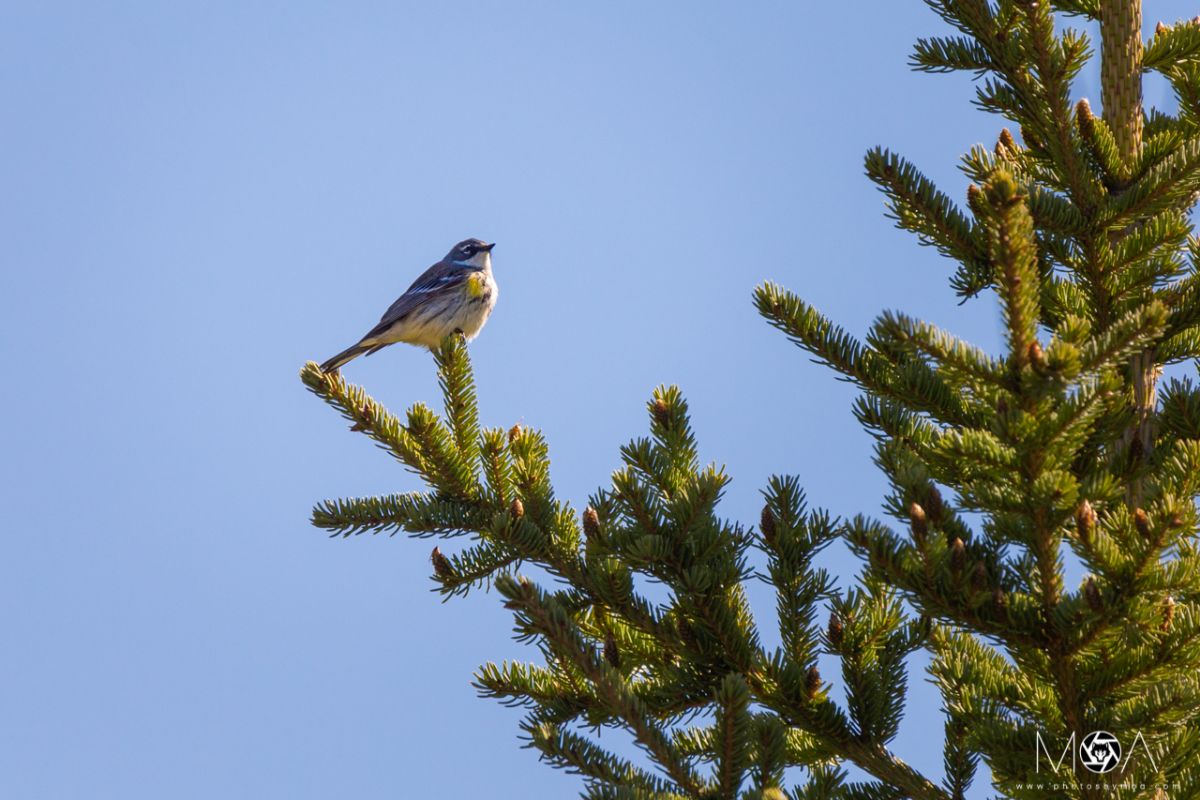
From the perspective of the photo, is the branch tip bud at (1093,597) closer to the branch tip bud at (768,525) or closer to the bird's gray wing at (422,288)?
the branch tip bud at (768,525)

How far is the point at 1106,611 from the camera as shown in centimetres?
407

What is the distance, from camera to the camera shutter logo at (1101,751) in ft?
14.3

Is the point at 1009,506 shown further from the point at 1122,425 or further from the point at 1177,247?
the point at 1177,247

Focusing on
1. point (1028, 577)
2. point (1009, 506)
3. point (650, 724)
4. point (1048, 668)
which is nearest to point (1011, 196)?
point (1009, 506)

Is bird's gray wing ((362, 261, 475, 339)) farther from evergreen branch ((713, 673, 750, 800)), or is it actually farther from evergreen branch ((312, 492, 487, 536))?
evergreen branch ((713, 673, 750, 800))

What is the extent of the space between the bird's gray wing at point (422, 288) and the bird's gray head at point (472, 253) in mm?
375

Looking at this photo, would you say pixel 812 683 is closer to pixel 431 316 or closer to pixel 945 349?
pixel 945 349

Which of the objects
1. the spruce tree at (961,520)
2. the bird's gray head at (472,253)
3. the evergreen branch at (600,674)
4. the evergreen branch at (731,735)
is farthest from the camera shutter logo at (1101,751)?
the bird's gray head at (472,253)

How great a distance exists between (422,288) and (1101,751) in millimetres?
10475

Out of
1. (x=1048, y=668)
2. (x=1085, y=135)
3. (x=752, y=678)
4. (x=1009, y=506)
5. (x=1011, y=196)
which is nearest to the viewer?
(x=1011, y=196)

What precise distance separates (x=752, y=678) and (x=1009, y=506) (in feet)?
4.24

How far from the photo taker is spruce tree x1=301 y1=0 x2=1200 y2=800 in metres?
3.97

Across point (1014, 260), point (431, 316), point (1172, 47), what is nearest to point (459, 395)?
point (1014, 260)

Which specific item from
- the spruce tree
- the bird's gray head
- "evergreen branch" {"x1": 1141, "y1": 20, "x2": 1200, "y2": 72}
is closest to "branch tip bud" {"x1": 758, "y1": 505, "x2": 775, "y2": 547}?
the spruce tree
